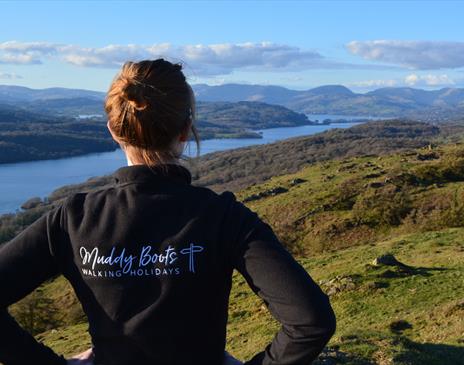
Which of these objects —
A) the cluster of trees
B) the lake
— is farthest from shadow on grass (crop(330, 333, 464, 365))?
the lake

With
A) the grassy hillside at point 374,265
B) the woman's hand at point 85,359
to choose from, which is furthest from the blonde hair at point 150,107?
the grassy hillside at point 374,265

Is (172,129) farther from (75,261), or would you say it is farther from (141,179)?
(75,261)

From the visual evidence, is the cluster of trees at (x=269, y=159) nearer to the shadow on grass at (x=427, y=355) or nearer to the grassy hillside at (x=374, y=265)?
the grassy hillside at (x=374, y=265)

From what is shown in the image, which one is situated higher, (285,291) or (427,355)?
Answer: (285,291)

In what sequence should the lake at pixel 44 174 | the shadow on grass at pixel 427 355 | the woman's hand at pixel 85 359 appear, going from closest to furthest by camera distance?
1. the woman's hand at pixel 85 359
2. the shadow on grass at pixel 427 355
3. the lake at pixel 44 174

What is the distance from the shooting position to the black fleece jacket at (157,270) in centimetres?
223

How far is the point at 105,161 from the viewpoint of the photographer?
550ft

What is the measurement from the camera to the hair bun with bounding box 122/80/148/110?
2359 millimetres

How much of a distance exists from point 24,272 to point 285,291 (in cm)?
117

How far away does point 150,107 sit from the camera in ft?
7.73

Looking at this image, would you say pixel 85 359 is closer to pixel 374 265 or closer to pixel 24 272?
pixel 24 272

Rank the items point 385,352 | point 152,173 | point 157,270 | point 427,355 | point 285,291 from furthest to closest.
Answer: point 427,355 < point 385,352 < point 152,173 < point 157,270 < point 285,291

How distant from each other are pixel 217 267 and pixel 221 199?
0.98 ft

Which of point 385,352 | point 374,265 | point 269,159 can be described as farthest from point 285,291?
point 269,159
